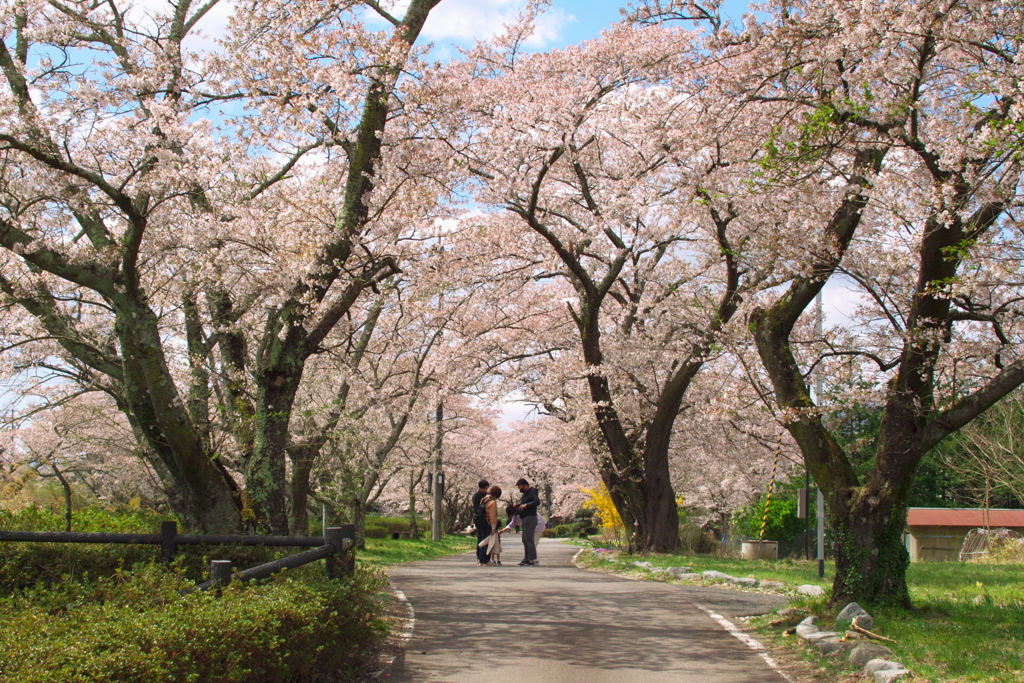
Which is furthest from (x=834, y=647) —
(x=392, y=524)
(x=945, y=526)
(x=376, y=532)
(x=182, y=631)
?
(x=392, y=524)

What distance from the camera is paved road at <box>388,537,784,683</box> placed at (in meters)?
7.13

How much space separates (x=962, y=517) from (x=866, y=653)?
24.9m

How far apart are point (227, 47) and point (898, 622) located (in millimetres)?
10976

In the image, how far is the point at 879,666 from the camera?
22.2ft

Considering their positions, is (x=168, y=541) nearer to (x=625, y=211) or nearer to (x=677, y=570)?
(x=677, y=570)

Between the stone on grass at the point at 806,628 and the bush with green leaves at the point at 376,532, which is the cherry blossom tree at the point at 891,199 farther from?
the bush with green leaves at the point at 376,532

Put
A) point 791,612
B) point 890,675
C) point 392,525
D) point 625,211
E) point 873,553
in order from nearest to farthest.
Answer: point 890,675 < point 873,553 < point 791,612 < point 625,211 < point 392,525

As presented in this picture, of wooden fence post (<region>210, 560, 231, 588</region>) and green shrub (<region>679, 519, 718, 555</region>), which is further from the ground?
wooden fence post (<region>210, 560, 231, 588</region>)

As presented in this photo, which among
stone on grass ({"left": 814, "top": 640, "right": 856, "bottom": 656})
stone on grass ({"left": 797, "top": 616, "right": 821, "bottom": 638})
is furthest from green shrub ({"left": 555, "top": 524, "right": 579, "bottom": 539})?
stone on grass ({"left": 814, "top": 640, "right": 856, "bottom": 656})

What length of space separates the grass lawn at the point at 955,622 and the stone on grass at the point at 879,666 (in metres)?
0.12

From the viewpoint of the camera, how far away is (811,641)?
8359 mm

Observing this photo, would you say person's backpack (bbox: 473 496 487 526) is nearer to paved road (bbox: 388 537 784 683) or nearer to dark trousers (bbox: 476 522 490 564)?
dark trousers (bbox: 476 522 490 564)

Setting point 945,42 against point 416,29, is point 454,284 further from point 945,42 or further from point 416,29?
point 945,42

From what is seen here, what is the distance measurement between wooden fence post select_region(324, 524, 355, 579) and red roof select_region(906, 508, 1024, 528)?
81.9 feet
